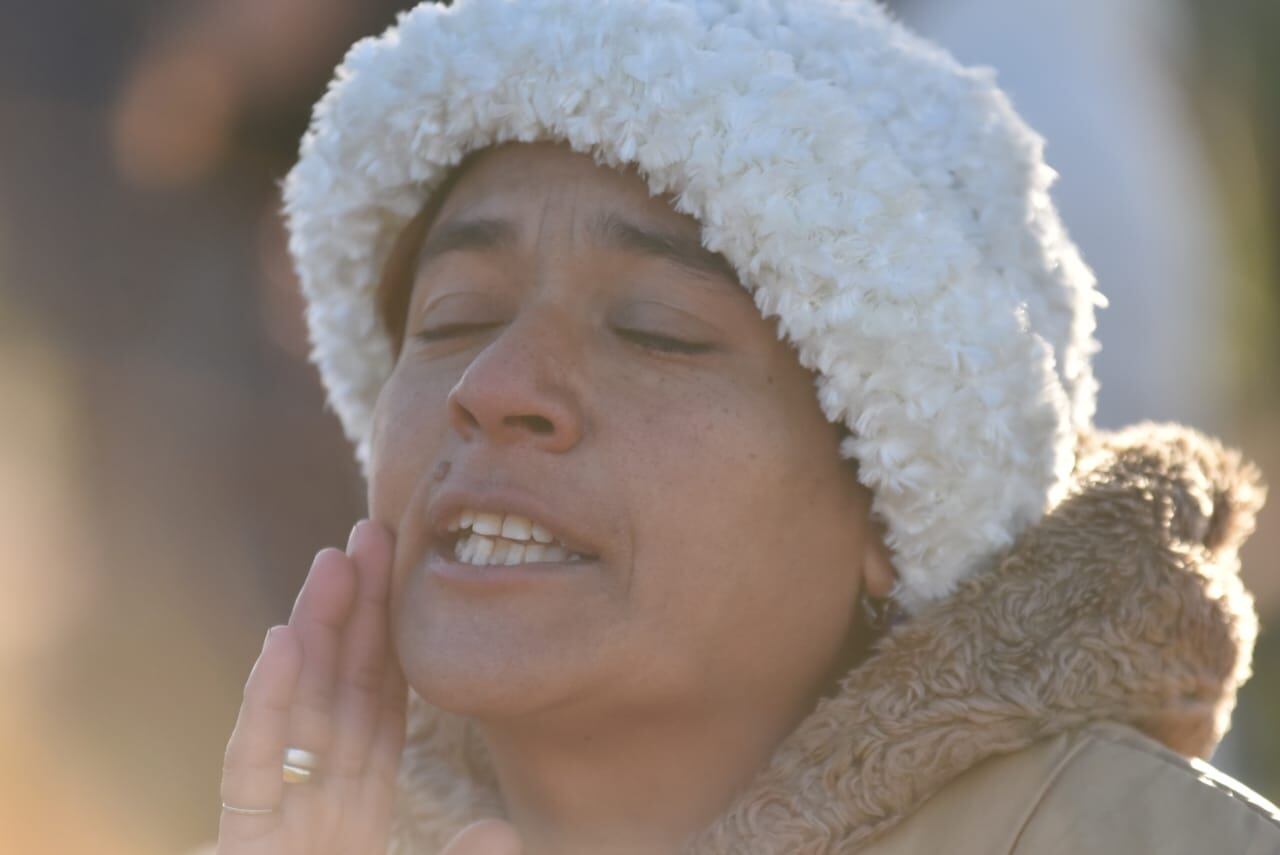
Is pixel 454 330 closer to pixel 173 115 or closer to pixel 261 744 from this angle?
pixel 261 744

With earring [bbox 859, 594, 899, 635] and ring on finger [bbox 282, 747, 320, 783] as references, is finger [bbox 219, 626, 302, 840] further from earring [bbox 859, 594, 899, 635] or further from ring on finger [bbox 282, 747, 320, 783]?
earring [bbox 859, 594, 899, 635]

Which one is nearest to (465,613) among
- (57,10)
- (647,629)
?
(647,629)

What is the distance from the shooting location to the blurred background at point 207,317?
3.71m

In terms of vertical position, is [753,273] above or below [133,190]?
below

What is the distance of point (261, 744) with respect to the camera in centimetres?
158

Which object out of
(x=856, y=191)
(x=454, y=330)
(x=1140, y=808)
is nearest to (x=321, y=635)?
(x=454, y=330)

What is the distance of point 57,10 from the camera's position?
148 inches

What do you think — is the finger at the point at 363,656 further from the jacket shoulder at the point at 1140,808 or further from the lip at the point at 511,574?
the jacket shoulder at the point at 1140,808

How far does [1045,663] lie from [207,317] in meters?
3.15

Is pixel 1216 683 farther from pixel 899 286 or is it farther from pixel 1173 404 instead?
pixel 1173 404

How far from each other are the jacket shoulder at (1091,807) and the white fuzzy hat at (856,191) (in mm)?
261

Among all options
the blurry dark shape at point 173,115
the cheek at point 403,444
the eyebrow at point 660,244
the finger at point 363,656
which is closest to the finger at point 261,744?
the finger at point 363,656

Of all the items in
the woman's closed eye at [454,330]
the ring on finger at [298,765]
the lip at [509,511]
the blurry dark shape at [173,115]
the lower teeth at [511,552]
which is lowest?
the ring on finger at [298,765]

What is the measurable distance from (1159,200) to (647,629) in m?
2.83
